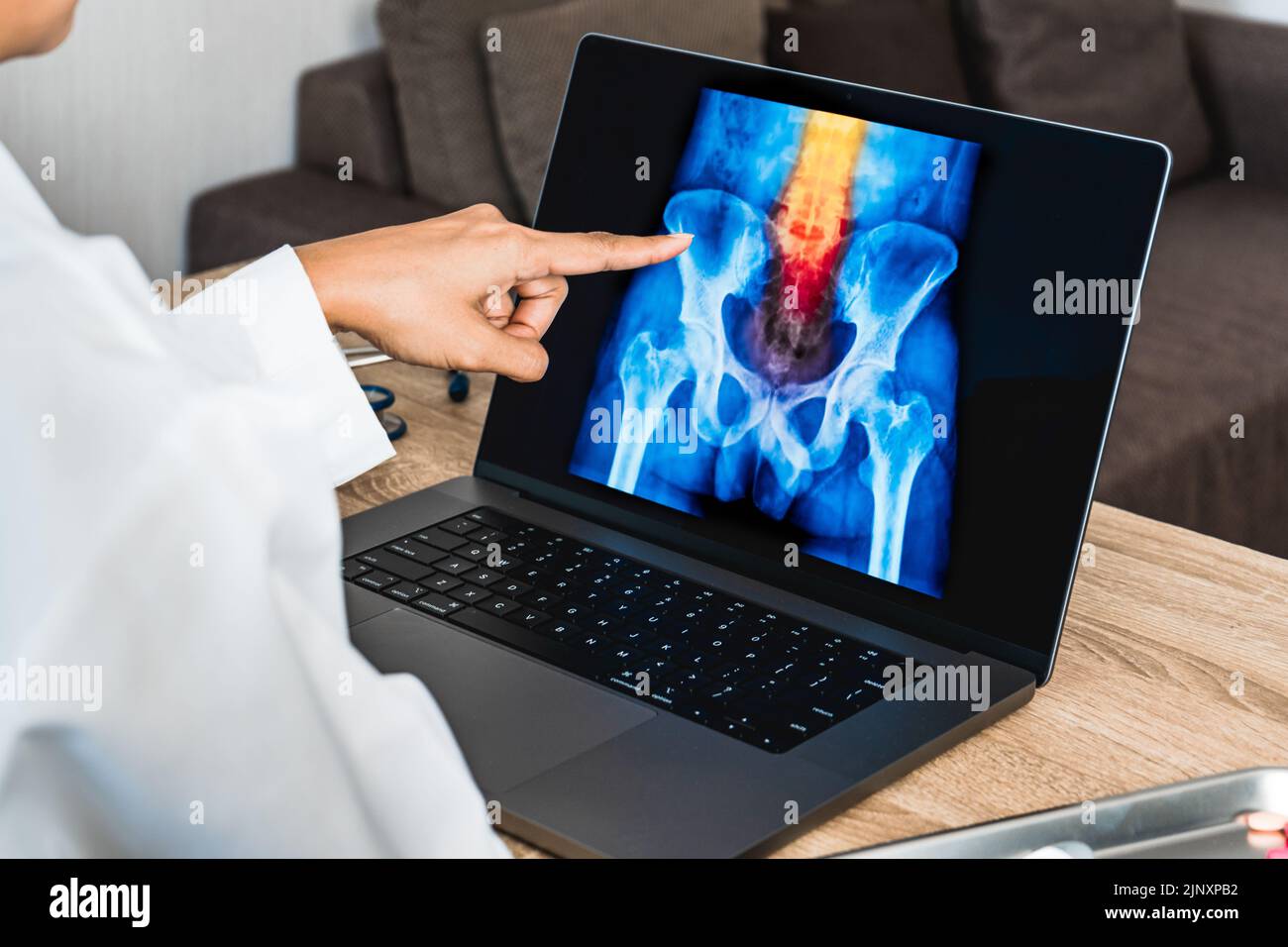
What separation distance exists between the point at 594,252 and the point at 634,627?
0.81 ft

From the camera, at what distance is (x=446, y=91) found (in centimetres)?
234

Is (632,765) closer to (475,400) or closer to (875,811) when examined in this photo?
(875,811)

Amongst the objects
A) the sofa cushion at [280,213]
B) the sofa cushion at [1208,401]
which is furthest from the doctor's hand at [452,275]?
the sofa cushion at [280,213]

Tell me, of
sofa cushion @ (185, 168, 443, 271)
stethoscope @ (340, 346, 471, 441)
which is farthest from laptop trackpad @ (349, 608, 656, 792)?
sofa cushion @ (185, 168, 443, 271)

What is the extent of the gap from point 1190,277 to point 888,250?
181 cm

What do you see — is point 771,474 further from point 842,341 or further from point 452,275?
point 452,275

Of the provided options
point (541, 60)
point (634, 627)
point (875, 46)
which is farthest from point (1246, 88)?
point (634, 627)

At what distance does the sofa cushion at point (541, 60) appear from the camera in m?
2.29

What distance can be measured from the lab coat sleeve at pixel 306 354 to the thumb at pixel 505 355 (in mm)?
98

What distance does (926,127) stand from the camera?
35.1 inches

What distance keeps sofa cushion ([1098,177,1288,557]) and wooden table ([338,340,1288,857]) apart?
37.0 inches

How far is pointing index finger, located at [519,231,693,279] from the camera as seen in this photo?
932mm

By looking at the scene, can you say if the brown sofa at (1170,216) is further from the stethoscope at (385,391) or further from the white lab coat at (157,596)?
the white lab coat at (157,596)

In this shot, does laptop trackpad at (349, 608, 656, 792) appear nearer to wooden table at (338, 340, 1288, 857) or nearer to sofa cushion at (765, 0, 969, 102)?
wooden table at (338, 340, 1288, 857)
